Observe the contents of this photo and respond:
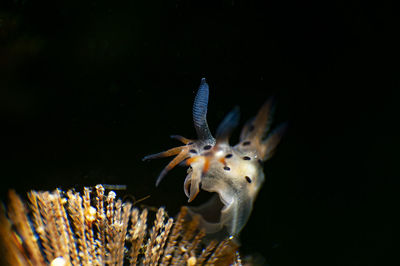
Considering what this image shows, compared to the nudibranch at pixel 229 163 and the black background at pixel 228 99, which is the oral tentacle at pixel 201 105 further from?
the black background at pixel 228 99

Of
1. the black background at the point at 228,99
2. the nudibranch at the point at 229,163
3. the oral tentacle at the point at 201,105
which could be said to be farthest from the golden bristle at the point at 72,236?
the oral tentacle at the point at 201,105

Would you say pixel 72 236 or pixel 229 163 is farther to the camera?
pixel 229 163

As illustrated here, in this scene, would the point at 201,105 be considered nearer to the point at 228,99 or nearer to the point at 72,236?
the point at 228,99

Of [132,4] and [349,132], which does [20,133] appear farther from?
[349,132]

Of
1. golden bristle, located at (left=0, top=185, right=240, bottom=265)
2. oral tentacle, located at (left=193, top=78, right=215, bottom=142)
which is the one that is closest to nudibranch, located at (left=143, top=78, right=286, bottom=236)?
oral tentacle, located at (left=193, top=78, right=215, bottom=142)

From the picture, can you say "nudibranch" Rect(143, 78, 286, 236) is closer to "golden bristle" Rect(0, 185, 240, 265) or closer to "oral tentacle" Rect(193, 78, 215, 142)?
"oral tentacle" Rect(193, 78, 215, 142)

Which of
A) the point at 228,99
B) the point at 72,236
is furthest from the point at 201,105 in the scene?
the point at 72,236
